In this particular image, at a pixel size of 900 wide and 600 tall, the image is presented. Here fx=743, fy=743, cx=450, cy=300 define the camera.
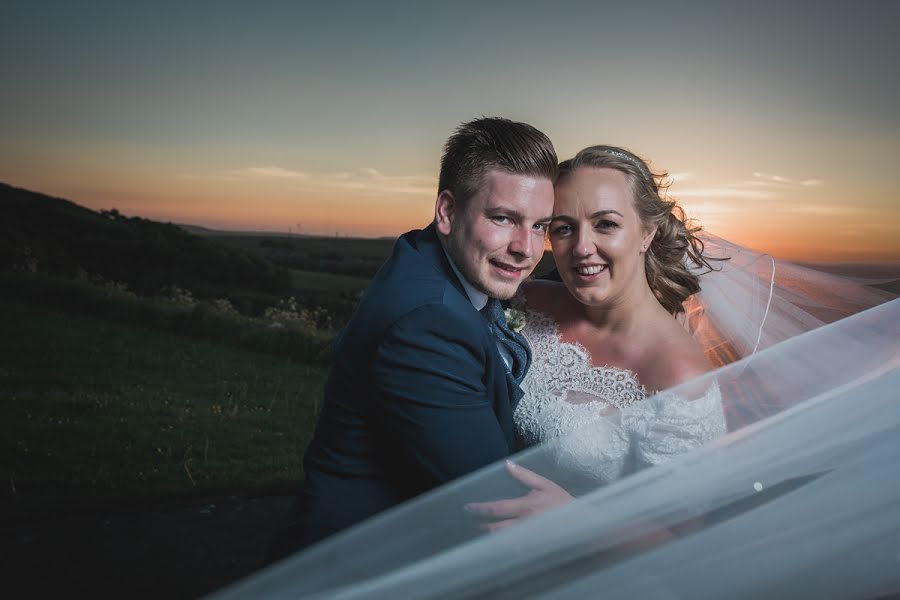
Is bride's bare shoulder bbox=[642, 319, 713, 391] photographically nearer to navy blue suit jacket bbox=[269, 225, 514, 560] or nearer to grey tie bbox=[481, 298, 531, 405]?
grey tie bbox=[481, 298, 531, 405]

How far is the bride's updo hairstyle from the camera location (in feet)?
8.94

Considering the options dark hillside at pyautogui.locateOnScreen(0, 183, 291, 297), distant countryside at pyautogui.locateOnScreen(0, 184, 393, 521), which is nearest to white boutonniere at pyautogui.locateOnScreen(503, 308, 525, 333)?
distant countryside at pyautogui.locateOnScreen(0, 184, 393, 521)

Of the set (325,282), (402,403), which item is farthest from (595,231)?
(325,282)

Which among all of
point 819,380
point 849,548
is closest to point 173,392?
point 819,380

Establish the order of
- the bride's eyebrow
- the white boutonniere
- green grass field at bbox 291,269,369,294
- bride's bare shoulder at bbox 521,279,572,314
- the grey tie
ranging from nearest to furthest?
the bride's eyebrow
the grey tie
the white boutonniere
bride's bare shoulder at bbox 521,279,572,314
green grass field at bbox 291,269,369,294

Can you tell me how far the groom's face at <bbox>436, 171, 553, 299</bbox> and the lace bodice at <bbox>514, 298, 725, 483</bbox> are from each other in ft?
1.81

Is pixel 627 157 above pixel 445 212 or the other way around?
above

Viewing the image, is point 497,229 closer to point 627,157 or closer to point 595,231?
point 595,231

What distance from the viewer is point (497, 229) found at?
2.47 metres

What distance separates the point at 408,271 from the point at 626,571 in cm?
116

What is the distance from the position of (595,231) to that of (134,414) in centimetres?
502

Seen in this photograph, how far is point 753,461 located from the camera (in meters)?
1.46

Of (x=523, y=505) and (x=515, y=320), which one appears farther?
(x=515, y=320)

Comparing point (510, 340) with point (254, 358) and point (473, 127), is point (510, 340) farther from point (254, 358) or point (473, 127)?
Result: point (254, 358)
